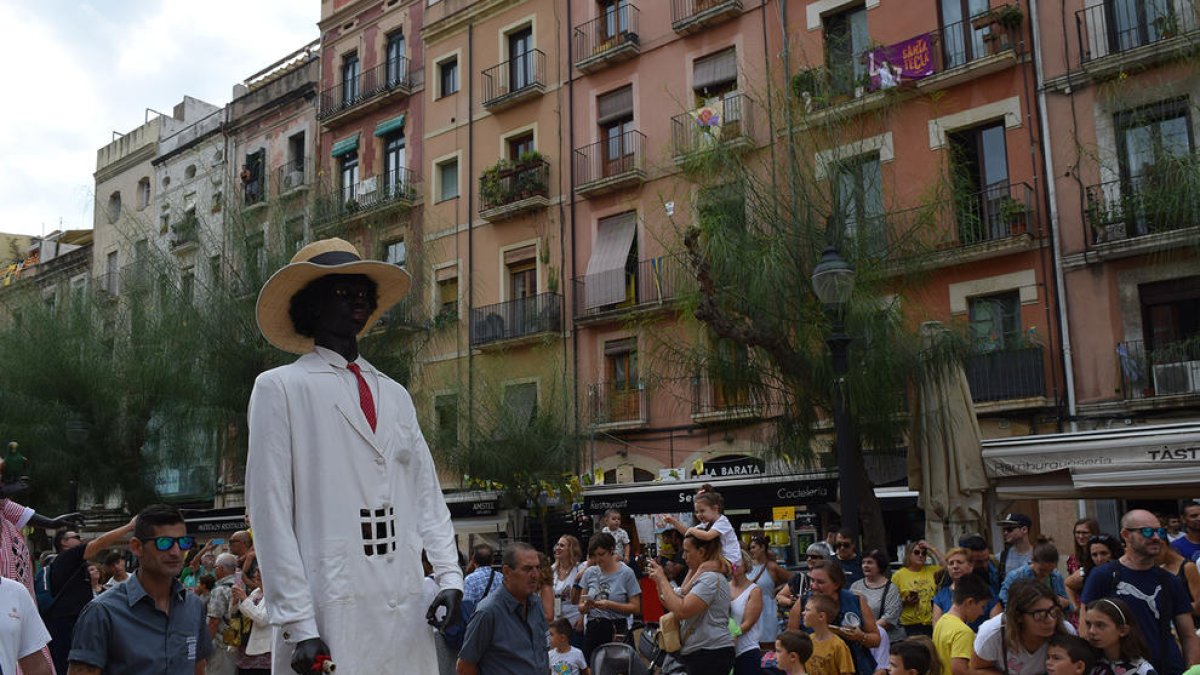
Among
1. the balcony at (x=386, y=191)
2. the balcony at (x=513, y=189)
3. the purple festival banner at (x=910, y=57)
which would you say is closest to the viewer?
the purple festival banner at (x=910, y=57)

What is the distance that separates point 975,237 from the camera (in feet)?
68.4

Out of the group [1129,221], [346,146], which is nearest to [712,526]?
[1129,221]

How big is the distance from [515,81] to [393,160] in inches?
182

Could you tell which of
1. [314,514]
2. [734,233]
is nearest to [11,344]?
[734,233]

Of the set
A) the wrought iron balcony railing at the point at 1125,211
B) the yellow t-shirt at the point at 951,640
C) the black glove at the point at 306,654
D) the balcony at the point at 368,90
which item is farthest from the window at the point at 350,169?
the black glove at the point at 306,654

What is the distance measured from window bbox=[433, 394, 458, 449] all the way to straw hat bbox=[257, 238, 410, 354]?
18674mm

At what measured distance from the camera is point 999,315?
20.9 m

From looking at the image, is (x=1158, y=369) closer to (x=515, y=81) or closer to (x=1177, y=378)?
(x=1177, y=378)

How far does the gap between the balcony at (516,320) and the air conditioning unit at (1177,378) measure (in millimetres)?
13401

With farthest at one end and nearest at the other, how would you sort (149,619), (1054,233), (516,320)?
(516,320), (1054,233), (149,619)

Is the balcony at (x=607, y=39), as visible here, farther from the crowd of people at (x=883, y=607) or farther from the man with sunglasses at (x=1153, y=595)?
the man with sunglasses at (x=1153, y=595)

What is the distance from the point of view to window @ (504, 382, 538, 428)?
23.0 m

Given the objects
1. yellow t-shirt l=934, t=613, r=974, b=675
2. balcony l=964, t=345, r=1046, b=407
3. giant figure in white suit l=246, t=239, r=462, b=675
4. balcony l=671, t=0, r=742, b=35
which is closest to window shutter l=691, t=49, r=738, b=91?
balcony l=671, t=0, r=742, b=35

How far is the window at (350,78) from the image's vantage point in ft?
108
